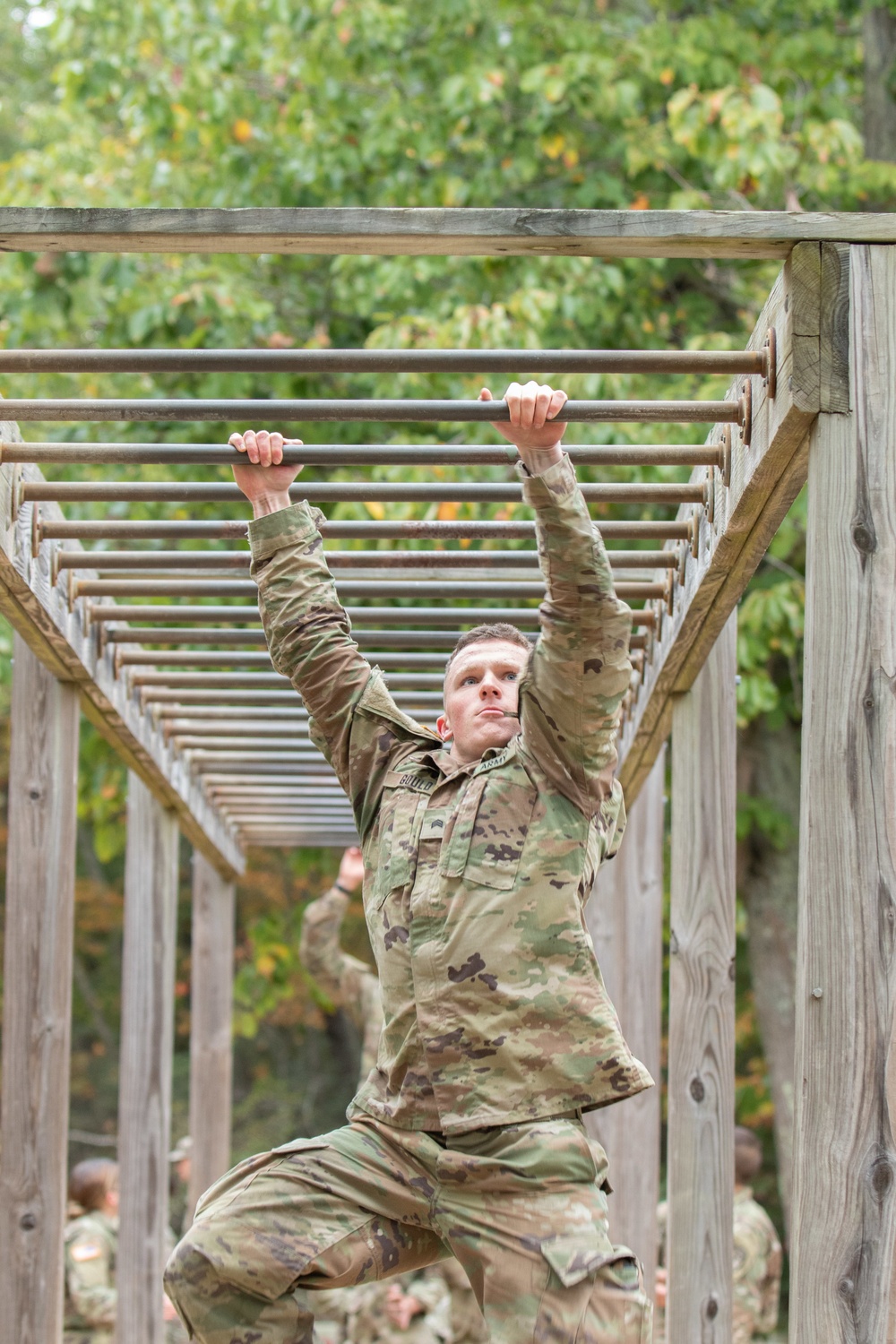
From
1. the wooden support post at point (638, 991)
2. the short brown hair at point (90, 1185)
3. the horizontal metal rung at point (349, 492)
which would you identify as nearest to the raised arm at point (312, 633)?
the horizontal metal rung at point (349, 492)

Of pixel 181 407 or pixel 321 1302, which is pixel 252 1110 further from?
pixel 181 407

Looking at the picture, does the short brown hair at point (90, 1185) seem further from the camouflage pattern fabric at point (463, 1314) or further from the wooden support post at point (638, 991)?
the wooden support post at point (638, 991)

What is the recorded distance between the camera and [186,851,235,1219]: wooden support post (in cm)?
827

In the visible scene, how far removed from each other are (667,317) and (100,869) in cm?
876

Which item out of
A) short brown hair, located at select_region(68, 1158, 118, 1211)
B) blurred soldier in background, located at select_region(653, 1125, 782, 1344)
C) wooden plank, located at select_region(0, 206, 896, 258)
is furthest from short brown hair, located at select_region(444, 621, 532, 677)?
short brown hair, located at select_region(68, 1158, 118, 1211)

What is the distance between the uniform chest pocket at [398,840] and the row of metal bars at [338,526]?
2.11 ft

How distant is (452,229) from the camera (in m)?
2.82

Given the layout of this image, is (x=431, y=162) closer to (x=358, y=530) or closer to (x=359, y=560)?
(x=359, y=560)

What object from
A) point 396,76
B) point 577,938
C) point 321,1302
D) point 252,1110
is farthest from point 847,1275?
point 252,1110

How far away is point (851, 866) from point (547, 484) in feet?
2.71

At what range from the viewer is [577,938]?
3086 millimetres

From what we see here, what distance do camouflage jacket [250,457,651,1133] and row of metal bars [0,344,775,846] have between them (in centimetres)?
38

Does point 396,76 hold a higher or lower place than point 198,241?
higher

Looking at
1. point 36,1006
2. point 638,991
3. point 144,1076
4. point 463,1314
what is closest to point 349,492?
point 36,1006
